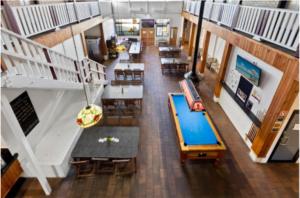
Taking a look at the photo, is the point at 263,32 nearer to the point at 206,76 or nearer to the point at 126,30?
the point at 206,76

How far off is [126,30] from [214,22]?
1024cm

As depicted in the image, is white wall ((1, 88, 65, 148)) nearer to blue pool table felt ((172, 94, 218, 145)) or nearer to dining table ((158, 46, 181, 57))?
blue pool table felt ((172, 94, 218, 145))

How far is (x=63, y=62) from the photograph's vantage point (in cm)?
449

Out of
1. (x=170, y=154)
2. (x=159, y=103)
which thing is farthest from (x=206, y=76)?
(x=170, y=154)

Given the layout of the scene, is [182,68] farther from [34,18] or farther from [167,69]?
[34,18]

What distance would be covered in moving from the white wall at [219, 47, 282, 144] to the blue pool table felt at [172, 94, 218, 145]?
1.43 meters

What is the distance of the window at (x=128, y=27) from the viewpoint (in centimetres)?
1521

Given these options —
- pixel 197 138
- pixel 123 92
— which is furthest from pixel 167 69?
pixel 197 138

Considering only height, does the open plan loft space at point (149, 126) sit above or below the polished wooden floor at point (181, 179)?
above

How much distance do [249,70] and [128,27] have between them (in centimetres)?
1304

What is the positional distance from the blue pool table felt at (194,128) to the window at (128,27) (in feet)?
39.4

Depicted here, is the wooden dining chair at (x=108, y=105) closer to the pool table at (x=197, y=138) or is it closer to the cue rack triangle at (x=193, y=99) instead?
the pool table at (x=197, y=138)

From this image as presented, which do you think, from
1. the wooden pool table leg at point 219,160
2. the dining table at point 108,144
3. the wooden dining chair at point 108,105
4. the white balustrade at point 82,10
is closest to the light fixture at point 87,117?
the dining table at point 108,144

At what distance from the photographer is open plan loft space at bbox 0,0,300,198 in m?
3.51
